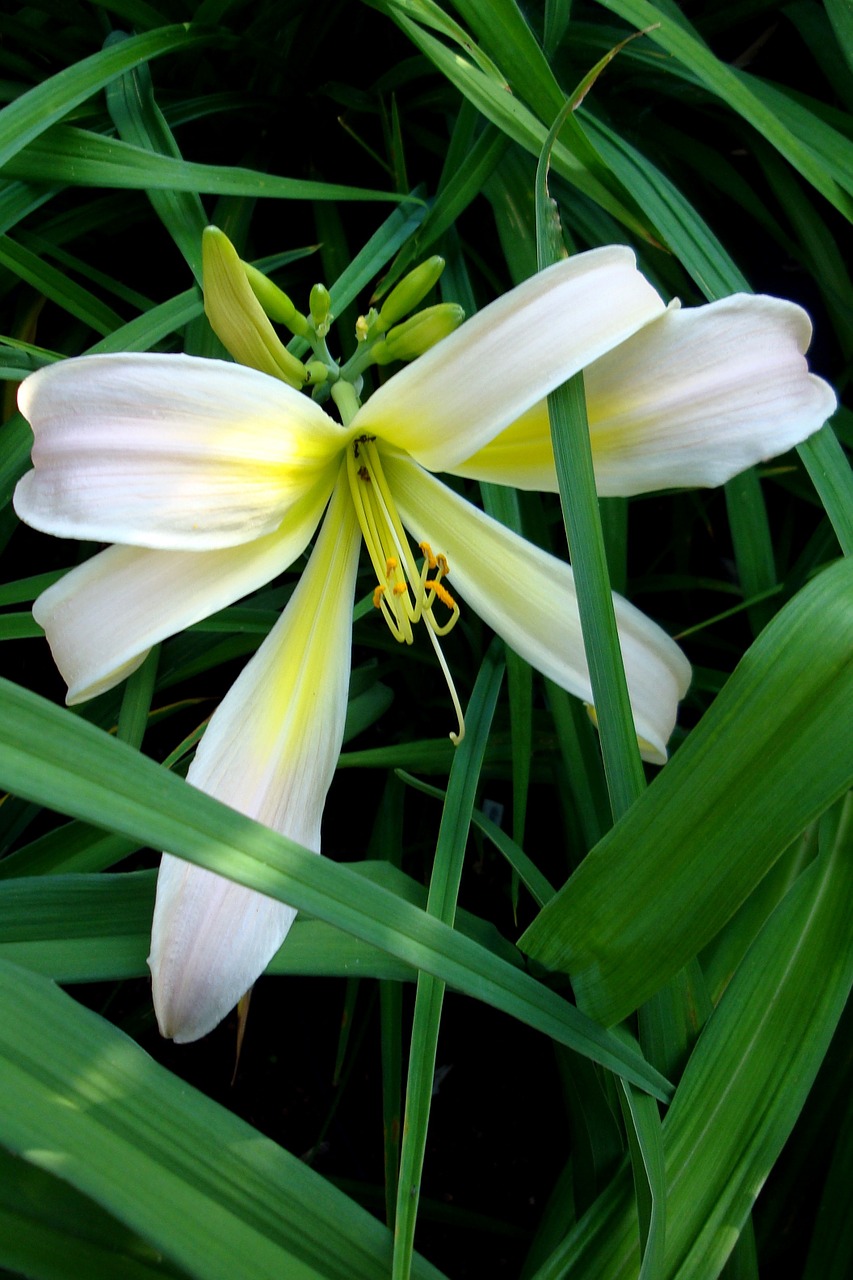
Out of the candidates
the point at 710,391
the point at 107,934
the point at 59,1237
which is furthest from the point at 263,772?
the point at 710,391

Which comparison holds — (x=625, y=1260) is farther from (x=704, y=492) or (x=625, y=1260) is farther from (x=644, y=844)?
(x=704, y=492)

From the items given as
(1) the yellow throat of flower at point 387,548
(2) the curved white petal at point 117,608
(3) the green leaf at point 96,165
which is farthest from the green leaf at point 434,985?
(3) the green leaf at point 96,165

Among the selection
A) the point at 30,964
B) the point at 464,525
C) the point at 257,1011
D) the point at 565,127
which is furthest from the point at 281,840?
the point at 257,1011

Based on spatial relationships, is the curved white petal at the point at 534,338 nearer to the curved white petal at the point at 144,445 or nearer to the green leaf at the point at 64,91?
the curved white petal at the point at 144,445

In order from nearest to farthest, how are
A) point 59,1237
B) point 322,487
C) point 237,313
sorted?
1. point 59,1237
2. point 237,313
3. point 322,487

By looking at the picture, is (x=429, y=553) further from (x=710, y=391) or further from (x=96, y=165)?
(x=96, y=165)

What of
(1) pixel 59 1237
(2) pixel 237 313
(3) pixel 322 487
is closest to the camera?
(1) pixel 59 1237

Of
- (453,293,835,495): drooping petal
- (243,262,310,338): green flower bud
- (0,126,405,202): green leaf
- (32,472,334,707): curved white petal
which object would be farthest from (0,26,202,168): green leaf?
(453,293,835,495): drooping petal
